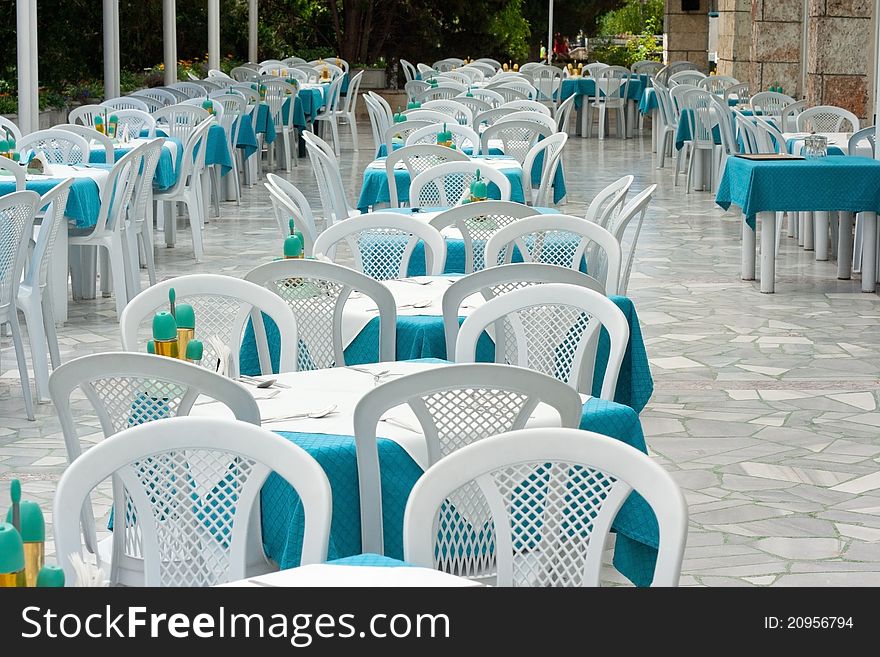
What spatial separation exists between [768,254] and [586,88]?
12366 mm

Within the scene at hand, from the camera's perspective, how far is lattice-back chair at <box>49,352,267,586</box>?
3.21 meters

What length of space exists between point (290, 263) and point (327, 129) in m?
16.0

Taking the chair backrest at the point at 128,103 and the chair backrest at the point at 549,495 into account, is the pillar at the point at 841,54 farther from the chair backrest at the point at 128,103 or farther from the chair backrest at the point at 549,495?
the chair backrest at the point at 549,495

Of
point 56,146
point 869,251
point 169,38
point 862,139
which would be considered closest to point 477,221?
point 869,251

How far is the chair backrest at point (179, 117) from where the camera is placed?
1106 cm

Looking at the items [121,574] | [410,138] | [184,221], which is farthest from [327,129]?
[121,574]

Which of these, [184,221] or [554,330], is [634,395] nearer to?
[554,330]

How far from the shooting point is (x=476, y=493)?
331 cm

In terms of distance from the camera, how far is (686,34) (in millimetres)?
25422

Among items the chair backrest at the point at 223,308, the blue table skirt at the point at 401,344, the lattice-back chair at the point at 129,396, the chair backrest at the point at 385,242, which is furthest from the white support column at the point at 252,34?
the lattice-back chair at the point at 129,396

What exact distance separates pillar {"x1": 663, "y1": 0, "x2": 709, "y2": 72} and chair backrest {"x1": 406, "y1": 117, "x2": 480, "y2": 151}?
1577 cm

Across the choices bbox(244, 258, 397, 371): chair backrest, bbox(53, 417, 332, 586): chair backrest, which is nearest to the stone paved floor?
bbox(244, 258, 397, 371): chair backrest

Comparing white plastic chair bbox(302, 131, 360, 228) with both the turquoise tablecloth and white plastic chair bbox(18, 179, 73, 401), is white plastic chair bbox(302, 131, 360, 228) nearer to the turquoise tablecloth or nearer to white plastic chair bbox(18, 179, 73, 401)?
white plastic chair bbox(18, 179, 73, 401)

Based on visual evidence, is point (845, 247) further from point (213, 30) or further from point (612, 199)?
point (213, 30)
